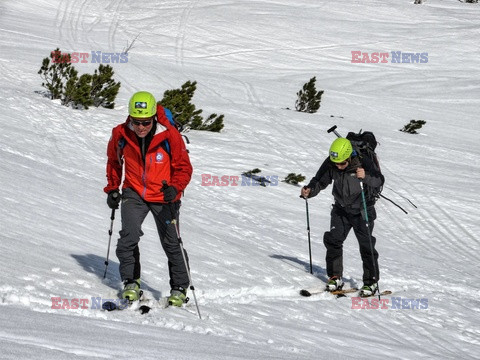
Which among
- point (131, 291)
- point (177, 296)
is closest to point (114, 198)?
point (131, 291)

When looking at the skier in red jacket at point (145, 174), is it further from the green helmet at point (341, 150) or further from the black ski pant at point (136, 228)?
the green helmet at point (341, 150)

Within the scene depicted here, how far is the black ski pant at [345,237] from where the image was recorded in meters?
8.07

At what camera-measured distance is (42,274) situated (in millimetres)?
5789

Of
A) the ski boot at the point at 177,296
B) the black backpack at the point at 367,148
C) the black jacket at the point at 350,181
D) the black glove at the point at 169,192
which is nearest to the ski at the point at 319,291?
the black jacket at the point at 350,181

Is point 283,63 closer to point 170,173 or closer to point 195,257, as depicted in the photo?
point 195,257

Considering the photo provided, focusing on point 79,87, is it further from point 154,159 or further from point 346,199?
point 154,159

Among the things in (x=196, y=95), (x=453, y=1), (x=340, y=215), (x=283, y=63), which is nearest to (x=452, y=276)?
(x=340, y=215)

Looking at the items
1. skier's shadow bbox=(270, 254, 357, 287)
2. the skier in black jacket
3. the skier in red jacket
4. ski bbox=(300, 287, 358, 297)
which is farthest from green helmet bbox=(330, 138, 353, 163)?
the skier in red jacket

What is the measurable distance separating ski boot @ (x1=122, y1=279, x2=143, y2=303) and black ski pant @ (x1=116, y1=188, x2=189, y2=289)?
0.05 meters

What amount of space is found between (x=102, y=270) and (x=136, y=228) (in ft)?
3.83

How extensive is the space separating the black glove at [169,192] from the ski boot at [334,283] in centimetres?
326

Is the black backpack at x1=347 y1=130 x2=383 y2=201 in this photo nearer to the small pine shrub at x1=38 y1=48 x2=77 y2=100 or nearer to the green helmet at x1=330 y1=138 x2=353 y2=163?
the green helmet at x1=330 y1=138 x2=353 y2=163

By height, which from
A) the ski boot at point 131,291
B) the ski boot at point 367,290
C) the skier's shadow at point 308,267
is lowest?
the skier's shadow at point 308,267

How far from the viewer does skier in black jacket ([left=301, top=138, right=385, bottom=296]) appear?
24.9 feet
